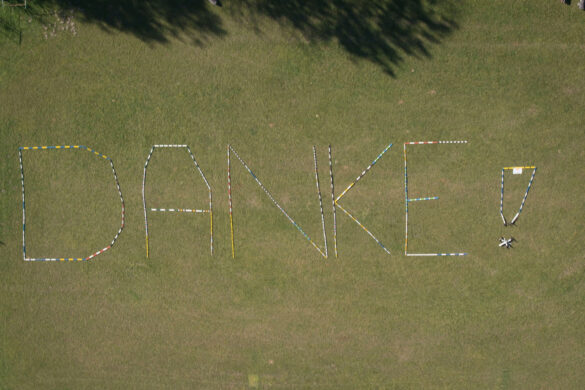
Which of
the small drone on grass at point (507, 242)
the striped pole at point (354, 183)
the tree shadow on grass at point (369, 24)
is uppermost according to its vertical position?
the tree shadow on grass at point (369, 24)

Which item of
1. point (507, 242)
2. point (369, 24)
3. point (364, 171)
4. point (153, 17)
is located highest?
point (153, 17)

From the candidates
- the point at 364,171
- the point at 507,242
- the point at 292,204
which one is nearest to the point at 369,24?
the point at 364,171

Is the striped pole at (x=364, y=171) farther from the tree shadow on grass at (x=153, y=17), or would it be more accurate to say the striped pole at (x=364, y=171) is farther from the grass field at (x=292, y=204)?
the tree shadow on grass at (x=153, y=17)

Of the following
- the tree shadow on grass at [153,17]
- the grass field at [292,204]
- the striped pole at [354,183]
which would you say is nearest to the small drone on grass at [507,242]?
the grass field at [292,204]

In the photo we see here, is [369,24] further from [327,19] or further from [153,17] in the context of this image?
[153,17]

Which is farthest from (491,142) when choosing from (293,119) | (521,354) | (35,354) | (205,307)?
(35,354)

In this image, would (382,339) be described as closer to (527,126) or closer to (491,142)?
(491,142)
